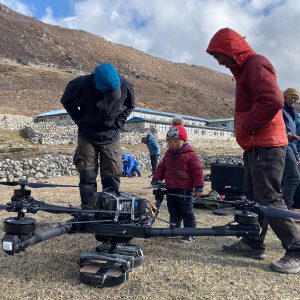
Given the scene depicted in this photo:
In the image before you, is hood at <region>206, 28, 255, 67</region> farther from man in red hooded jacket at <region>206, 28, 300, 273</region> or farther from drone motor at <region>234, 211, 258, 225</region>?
drone motor at <region>234, 211, 258, 225</region>

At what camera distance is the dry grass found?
3000mm

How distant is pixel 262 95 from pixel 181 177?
5.39 feet

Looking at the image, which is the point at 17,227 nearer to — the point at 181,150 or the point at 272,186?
the point at 272,186

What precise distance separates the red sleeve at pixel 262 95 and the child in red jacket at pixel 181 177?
129cm

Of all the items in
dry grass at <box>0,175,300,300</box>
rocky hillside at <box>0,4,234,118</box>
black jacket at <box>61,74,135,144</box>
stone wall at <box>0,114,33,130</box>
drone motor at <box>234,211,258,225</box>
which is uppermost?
rocky hillside at <box>0,4,234,118</box>

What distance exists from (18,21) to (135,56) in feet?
125

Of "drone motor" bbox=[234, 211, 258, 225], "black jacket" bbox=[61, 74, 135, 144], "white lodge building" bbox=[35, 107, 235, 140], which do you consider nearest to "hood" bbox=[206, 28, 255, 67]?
"black jacket" bbox=[61, 74, 135, 144]

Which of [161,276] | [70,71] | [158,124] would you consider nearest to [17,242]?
[161,276]

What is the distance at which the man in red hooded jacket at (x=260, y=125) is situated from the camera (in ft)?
11.7

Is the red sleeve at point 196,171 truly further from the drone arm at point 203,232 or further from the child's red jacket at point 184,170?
the drone arm at point 203,232

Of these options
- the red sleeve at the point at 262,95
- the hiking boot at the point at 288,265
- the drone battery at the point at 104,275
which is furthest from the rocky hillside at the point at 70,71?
the hiking boot at the point at 288,265

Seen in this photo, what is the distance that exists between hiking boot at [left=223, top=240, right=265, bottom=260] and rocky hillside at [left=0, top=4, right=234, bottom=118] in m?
53.8

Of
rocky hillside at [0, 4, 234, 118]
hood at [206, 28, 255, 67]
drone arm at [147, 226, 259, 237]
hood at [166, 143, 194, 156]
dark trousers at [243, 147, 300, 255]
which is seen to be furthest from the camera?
rocky hillside at [0, 4, 234, 118]

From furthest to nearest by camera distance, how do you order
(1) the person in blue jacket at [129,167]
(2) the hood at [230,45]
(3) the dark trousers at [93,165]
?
(1) the person in blue jacket at [129,167] → (3) the dark trousers at [93,165] → (2) the hood at [230,45]
